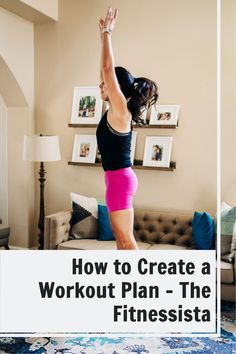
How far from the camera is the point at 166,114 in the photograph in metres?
2.75

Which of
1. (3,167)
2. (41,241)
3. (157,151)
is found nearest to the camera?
(157,151)

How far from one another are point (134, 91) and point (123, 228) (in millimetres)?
604

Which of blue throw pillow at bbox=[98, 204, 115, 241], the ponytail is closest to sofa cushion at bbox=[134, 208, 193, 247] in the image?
blue throw pillow at bbox=[98, 204, 115, 241]

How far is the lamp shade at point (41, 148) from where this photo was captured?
2844 mm

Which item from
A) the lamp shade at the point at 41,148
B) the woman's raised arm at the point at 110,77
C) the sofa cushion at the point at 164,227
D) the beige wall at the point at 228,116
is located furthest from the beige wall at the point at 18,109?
the beige wall at the point at 228,116

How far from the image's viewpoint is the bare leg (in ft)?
6.43

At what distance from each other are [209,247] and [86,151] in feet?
3.11

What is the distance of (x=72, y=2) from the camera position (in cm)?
268

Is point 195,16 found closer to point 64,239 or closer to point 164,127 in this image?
point 164,127

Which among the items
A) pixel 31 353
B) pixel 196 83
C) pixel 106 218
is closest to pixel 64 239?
pixel 106 218

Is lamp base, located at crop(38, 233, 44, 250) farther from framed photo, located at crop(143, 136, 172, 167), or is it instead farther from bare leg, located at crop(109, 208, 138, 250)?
bare leg, located at crop(109, 208, 138, 250)

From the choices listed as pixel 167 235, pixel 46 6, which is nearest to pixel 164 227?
pixel 167 235

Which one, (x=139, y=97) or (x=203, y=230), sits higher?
(x=139, y=97)

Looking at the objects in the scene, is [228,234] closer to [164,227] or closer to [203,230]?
[203,230]
